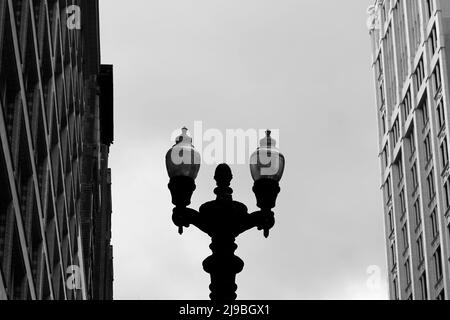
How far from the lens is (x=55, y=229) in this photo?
4322 centimetres

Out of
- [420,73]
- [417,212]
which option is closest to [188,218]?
[417,212]

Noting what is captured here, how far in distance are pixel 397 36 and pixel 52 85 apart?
6972cm

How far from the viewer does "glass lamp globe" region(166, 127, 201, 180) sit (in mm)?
14391

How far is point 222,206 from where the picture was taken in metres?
14.2

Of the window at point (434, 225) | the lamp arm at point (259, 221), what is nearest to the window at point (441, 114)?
the window at point (434, 225)

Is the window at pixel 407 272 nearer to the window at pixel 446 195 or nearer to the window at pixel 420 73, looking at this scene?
the window at pixel 446 195

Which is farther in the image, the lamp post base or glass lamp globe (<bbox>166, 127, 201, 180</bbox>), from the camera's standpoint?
glass lamp globe (<bbox>166, 127, 201, 180</bbox>)

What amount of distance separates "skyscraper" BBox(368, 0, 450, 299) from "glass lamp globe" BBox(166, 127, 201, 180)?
234ft

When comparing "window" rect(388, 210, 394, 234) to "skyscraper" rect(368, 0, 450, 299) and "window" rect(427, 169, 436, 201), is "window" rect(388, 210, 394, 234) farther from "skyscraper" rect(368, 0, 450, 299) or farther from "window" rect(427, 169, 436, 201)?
"window" rect(427, 169, 436, 201)

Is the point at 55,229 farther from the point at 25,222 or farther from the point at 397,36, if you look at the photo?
the point at 397,36

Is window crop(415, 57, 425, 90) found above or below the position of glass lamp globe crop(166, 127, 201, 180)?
above

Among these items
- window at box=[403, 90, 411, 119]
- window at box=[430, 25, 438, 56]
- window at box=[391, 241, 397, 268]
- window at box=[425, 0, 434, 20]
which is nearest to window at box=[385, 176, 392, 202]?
window at box=[391, 241, 397, 268]

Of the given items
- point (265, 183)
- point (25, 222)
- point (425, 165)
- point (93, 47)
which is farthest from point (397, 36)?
Answer: point (265, 183)

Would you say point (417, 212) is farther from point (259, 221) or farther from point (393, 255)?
point (259, 221)
